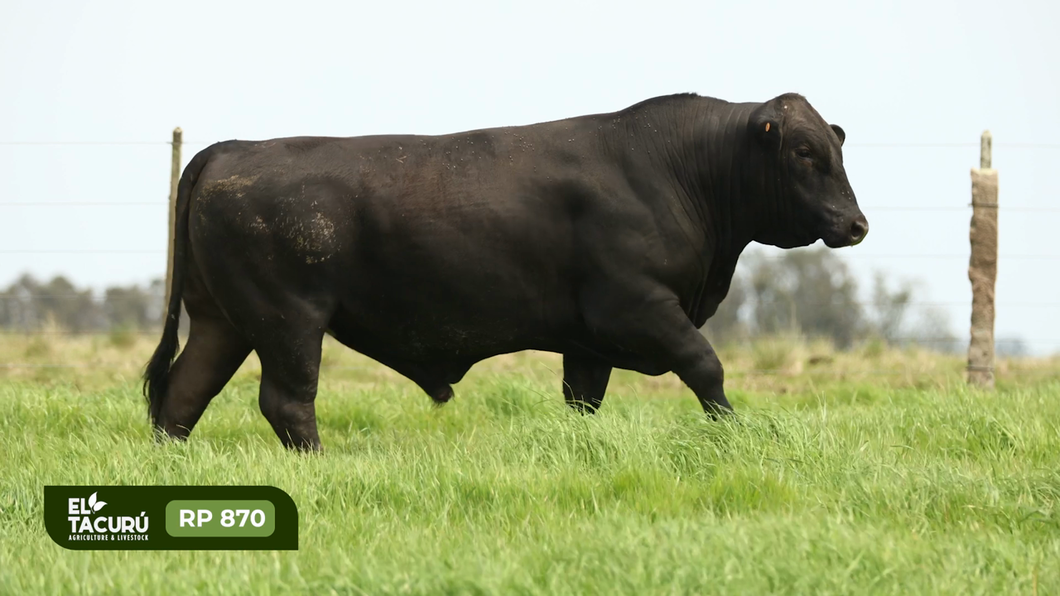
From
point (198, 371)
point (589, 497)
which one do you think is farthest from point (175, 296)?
point (589, 497)

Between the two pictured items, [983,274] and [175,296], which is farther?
[983,274]

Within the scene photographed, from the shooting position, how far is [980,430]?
18.2 ft

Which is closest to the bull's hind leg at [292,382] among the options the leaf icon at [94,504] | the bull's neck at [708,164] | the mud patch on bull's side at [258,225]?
the mud patch on bull's side at [258,225]

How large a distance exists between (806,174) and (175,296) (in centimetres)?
340

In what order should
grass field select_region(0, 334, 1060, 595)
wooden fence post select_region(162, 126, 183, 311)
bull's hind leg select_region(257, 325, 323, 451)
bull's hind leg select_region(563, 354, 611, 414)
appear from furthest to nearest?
1. wooden fence post select_region(162, 126, 183, 311)
2. bull's hind leg select_region(563, 354, 611, 414)
3. bull's hind leg select_region(257, 325, 323, 451)
4. grass field select_region(0, 334, 1060, 595)

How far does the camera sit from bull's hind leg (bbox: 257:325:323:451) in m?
5.51

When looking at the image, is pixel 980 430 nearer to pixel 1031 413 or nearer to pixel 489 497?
pixel 1031 413

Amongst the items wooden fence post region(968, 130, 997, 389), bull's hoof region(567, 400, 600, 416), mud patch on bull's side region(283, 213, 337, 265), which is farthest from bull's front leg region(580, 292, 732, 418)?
wooden fence post region(968, 130, 997, 389)

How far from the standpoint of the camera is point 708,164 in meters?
5.87

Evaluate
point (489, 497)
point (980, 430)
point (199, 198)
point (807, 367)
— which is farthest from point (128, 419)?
point (807, 367)

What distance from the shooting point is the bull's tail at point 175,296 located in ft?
18.8

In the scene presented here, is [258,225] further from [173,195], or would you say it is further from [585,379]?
[173,195]

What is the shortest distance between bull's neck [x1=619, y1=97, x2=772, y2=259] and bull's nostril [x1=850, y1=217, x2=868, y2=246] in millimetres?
478

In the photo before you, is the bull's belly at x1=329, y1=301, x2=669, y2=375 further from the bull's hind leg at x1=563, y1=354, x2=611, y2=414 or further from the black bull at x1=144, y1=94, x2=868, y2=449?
the bull's hind leg at x1=563, y1=354, x2=611, y2=414
